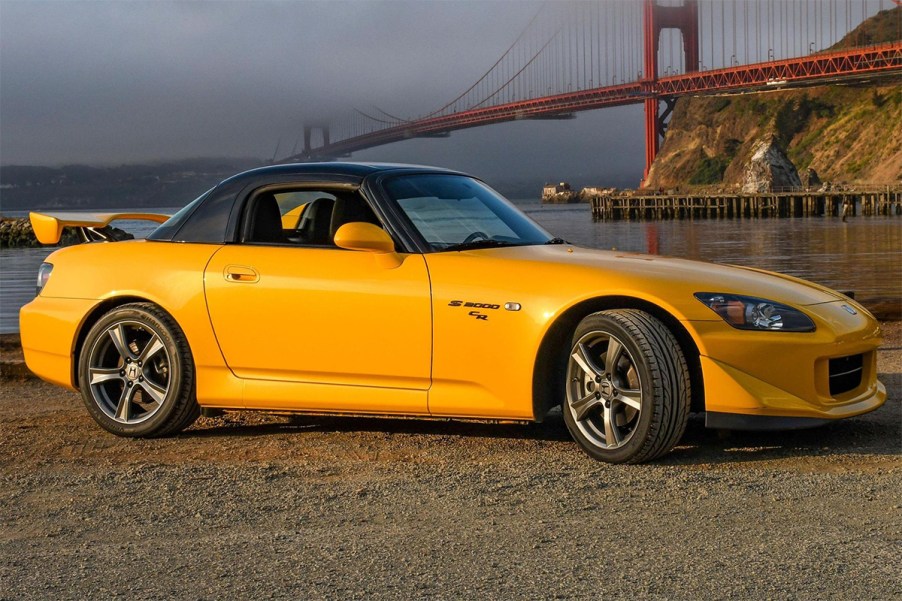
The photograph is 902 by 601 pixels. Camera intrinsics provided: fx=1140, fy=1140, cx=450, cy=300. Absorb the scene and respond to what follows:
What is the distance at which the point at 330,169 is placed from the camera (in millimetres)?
5785

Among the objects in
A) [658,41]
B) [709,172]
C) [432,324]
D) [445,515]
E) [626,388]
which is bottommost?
[445,515]

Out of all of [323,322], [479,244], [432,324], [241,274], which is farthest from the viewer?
[241,274]

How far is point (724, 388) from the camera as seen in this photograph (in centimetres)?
483

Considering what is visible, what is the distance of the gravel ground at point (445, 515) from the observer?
132 inches

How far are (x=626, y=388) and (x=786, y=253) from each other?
37.7 metres

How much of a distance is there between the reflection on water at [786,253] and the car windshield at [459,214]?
713 centimetres

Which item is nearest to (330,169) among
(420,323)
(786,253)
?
(420,323)

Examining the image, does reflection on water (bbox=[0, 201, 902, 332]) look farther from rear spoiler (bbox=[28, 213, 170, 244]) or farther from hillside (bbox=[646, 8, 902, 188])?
hillside (bbox=[646, 8, 902, 188])

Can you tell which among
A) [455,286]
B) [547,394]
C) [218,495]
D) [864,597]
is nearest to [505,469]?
[547,394]

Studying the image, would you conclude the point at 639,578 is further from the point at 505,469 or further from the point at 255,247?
the point at 255,247

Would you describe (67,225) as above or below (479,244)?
above

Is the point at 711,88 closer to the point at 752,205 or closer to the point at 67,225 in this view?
the point at 752,205

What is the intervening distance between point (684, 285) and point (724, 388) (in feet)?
1.56

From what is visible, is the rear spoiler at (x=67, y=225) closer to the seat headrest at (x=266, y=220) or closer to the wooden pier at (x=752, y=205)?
the seat headrest at (x=266, y=220)
